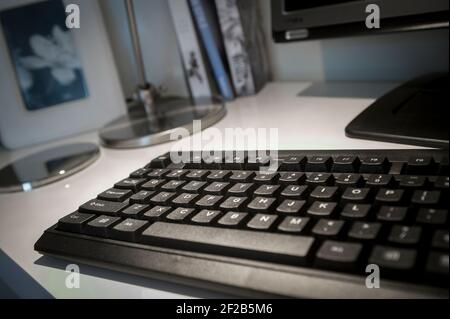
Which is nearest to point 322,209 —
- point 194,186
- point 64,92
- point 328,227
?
point 328,227

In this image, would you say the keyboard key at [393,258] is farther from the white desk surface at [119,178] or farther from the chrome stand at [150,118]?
the chrome stand at [150,118]

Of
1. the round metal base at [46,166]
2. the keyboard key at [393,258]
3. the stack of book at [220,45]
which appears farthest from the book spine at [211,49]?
the keyboard key at [393,258]

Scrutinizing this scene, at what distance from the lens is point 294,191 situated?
1.09 feet

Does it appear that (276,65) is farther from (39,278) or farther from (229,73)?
(39,278)

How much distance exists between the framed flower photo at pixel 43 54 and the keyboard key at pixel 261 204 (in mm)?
550

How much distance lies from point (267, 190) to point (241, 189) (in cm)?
2

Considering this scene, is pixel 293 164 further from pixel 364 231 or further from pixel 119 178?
pixel 119 178

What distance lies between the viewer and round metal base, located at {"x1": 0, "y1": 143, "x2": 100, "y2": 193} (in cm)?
56

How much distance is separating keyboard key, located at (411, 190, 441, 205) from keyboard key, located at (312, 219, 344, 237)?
0.17 feet

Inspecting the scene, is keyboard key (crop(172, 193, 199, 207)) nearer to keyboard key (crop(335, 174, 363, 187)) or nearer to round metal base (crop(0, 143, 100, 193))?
keyboard key (crop(335, 174, 363, 187))

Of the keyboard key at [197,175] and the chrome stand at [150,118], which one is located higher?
the chrome stand at [150,118]

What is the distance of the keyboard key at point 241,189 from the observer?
0.35m

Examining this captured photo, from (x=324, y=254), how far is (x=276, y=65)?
25.6 inches
